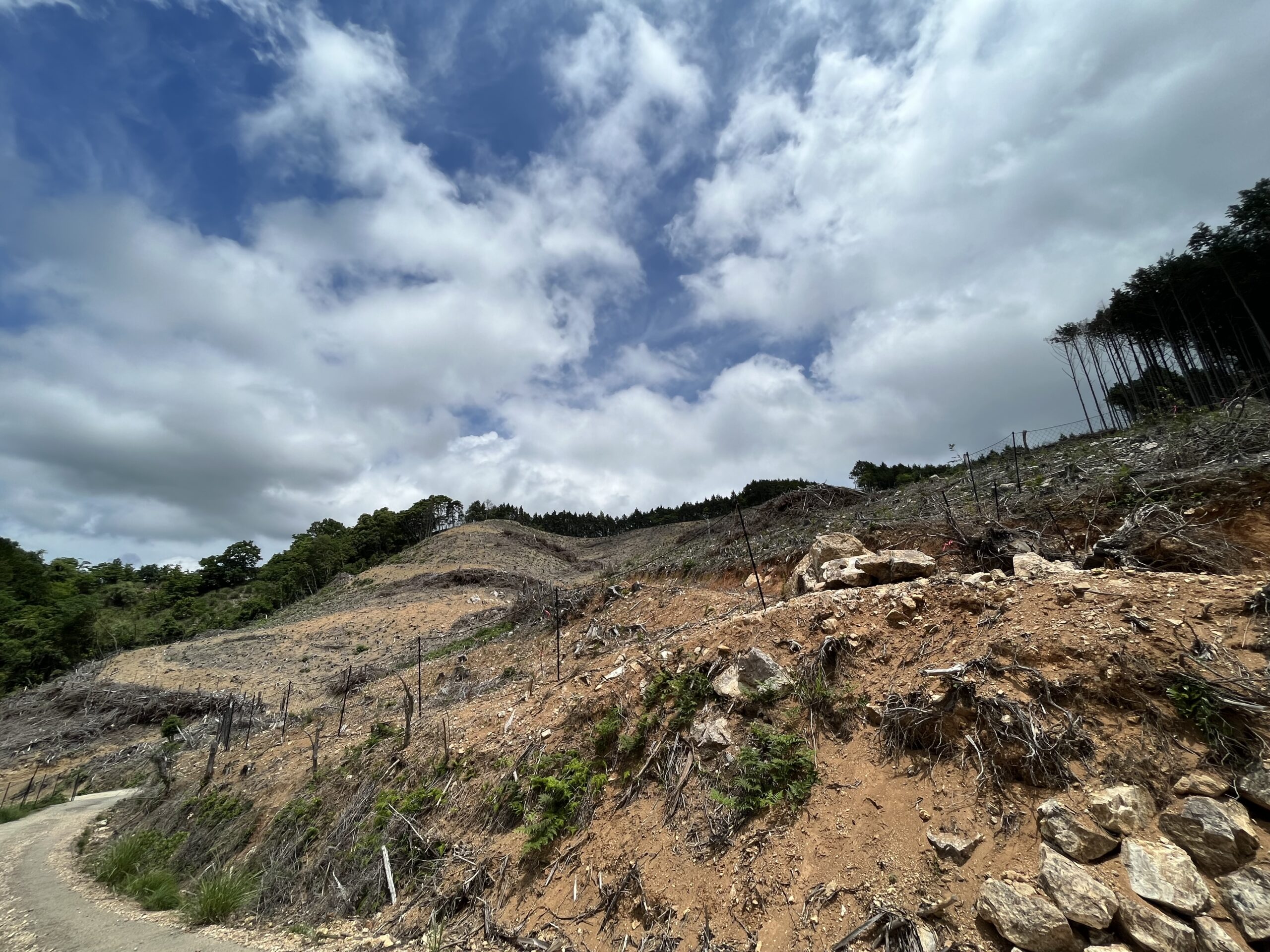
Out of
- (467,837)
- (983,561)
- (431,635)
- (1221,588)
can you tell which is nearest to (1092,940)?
(1221,588)

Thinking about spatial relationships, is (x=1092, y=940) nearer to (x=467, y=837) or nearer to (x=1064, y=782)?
(x=1064, y=782)

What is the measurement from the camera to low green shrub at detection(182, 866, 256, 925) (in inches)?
297

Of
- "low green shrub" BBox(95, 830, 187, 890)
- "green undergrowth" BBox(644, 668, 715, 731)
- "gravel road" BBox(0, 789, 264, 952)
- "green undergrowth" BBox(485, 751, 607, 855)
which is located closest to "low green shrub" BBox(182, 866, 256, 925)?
"gravel road" BBox(0, 789, 264, 952)

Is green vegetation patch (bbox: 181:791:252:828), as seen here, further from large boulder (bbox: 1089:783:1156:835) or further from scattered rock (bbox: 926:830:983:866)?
large boulder (bbox: 1089:783:1156:835)

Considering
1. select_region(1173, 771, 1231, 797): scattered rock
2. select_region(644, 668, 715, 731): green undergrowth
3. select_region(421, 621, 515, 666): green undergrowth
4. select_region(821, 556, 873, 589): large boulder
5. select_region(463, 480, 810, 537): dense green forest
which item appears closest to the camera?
select_region(1173, 771, 1231, 797): scattered rock

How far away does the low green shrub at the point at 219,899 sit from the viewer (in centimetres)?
755

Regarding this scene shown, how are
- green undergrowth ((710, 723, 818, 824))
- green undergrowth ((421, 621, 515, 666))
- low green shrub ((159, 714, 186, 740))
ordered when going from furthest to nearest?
low green shrub ((159, 714, 186, 740)), green undergrowth ((421, 621, 515, 666)), green undergrowth ((710, 723, 818, 824))

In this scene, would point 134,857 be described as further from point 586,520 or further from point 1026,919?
point 586,520

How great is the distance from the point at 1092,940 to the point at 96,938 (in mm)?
11804

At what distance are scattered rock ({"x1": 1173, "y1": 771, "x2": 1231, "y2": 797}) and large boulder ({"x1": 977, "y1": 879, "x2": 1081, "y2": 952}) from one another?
3.83 ft

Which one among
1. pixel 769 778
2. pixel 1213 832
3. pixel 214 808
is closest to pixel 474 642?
pixel 214 808

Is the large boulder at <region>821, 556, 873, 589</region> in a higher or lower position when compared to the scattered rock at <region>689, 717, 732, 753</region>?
higher

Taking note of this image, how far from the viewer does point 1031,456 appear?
50.2 ft

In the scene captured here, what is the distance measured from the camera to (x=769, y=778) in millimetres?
5188
